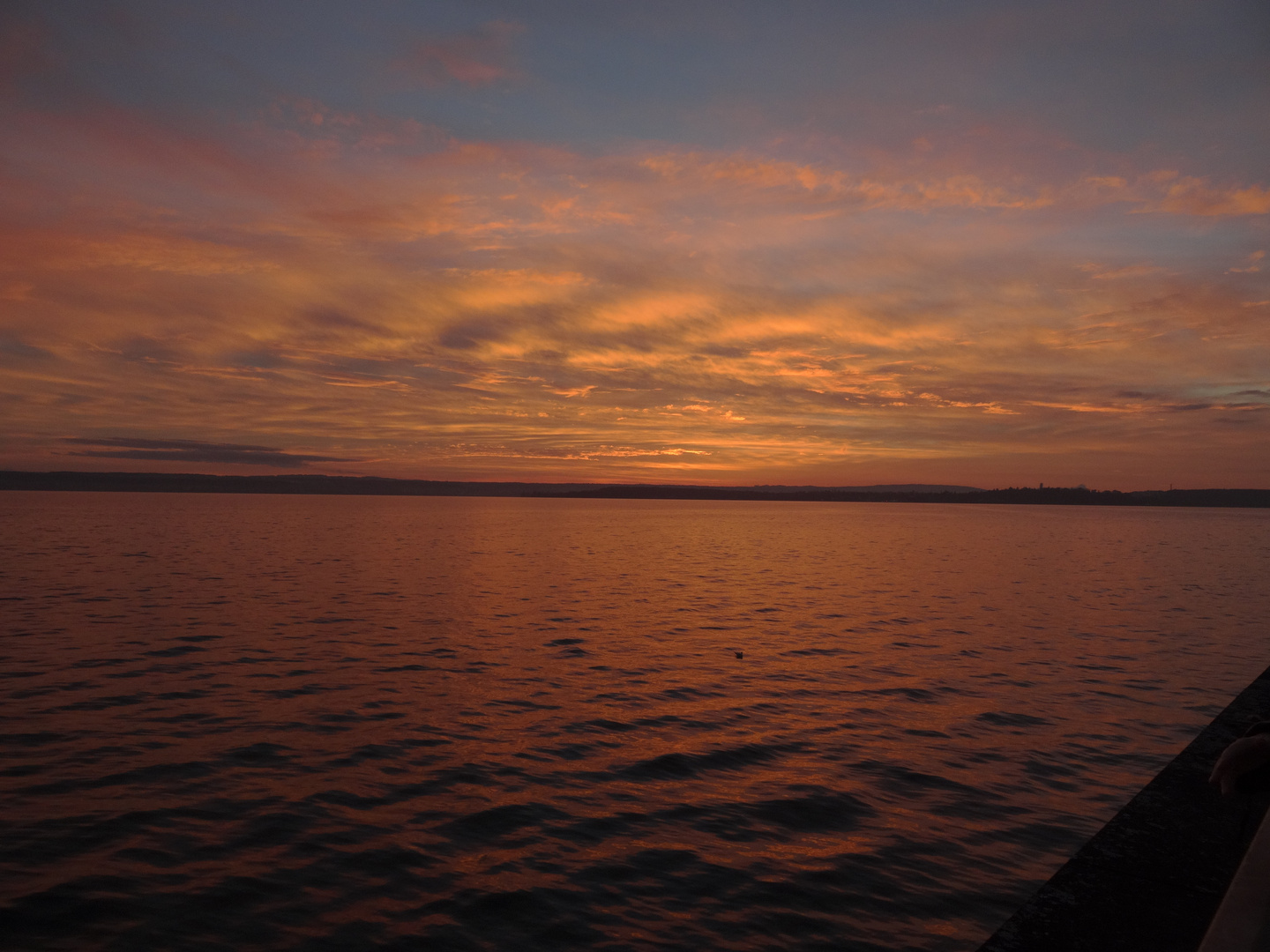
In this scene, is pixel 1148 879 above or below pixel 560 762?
above

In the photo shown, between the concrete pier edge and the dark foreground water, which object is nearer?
the concrete pier edge

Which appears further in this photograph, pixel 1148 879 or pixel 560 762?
pixel 560 762

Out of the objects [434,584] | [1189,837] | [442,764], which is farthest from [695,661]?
[434,584]

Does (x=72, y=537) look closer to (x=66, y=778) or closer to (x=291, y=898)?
(x=66, y=778)

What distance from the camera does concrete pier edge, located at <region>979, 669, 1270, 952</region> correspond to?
6.94 m

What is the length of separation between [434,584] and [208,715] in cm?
2639

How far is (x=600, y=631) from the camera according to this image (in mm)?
29625

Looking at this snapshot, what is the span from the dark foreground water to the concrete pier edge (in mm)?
1458

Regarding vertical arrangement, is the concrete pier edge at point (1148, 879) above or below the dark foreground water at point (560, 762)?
above

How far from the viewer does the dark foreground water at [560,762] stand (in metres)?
9.20

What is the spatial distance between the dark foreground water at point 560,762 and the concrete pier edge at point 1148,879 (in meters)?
1.46

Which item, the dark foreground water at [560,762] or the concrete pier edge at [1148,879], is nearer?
the concrete pier edge at [1148,879]

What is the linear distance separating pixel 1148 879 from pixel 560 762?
9.44 m

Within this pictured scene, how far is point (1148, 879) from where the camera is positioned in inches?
324
